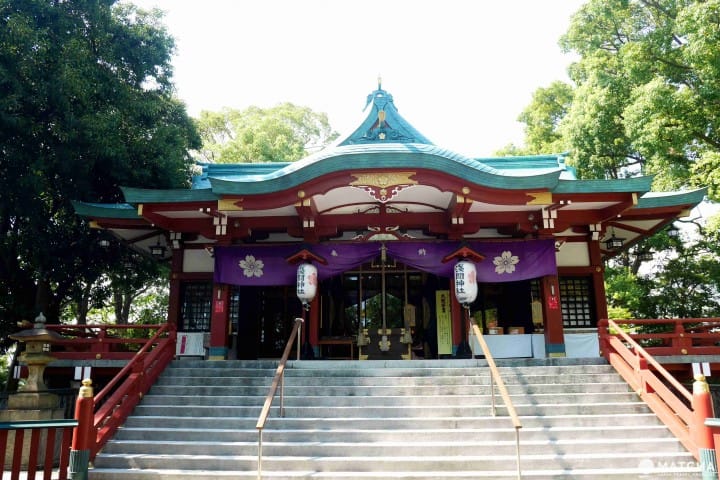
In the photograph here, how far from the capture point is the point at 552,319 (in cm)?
1091

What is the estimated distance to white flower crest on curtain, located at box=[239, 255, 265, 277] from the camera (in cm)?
1162

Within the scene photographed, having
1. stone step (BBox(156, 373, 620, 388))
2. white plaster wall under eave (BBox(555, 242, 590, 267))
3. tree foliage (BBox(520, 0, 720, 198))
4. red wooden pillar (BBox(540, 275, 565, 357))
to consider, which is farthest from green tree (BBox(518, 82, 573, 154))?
stone step (BBox(156, 373, 620, 388))

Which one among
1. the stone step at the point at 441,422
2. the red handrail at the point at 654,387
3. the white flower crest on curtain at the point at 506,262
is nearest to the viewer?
the red handrail at the point at 654,387

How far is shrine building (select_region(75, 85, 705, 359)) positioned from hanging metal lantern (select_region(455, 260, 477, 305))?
0.36m

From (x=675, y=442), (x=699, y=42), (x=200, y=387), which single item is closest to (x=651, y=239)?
(x=699, y=42)

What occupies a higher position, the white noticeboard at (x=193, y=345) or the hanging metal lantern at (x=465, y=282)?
the hanging metal lantern at (x=465, y=282)

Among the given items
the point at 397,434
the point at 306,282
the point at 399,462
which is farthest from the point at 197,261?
the point at 399,462

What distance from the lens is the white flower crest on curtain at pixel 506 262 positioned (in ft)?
37.7

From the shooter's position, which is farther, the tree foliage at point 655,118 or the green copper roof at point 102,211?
the tree foliage at point 655,118

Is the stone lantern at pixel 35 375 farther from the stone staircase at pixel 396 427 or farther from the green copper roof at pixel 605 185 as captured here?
the green copper roof at pixel 605 185

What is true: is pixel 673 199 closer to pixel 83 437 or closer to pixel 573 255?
pixel 573 255

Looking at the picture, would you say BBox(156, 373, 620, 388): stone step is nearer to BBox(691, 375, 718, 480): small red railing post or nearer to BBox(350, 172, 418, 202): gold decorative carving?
BBox(691, 375, 718, 480): small red railing post

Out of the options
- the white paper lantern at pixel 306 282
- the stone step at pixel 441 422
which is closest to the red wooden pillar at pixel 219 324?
the white paper lantern at pixel 306 282

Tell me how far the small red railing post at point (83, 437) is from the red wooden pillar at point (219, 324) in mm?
4142
